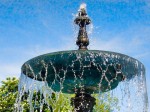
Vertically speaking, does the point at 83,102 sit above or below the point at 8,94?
below

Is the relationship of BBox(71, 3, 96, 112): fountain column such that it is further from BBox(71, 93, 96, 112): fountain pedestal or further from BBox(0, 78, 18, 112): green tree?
BBox(0, 78, 18, 112): green tree

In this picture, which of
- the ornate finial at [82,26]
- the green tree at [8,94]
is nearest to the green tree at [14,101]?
the green tree at [8,94]

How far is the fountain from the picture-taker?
1049 centimetres

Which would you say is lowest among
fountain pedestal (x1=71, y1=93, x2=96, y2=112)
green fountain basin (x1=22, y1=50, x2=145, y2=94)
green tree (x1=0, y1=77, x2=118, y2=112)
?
fountain pedestal (x1=71, y1=93, x2=96, y2=112)

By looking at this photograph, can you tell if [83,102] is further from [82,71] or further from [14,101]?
[14,101]

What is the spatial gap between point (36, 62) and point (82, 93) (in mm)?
1586

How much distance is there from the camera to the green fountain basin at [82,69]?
1045 cm

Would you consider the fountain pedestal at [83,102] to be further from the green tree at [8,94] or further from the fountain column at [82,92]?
the green tree at [8,94]

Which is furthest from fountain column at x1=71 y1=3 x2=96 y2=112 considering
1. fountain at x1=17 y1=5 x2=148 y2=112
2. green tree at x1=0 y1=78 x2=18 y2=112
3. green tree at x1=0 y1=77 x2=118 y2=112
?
green tree at x1=0 y1=78 x2=18 y2=112

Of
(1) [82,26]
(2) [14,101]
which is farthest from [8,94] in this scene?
(1) [82,26]

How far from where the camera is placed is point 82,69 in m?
10.8

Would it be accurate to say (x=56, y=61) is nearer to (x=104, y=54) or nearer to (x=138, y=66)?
(x=104, y=54)

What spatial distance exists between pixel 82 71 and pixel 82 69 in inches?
2.1

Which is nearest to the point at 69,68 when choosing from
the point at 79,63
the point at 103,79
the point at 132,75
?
the point at 79,63
